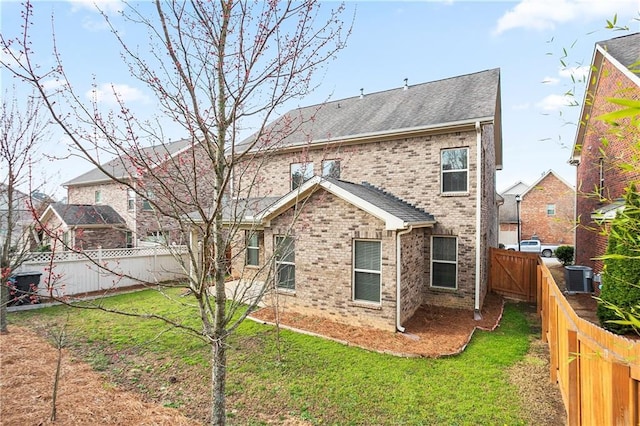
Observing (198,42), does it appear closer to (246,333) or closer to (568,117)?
(568,117)

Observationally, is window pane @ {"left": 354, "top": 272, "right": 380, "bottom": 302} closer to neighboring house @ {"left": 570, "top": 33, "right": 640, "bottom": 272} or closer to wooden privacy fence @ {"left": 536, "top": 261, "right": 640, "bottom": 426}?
wooden privacy fence @ {"left": 536, "top": 261, "right": 640, "bottom": 426}

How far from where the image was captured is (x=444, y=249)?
10.6m

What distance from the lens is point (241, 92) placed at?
336cm

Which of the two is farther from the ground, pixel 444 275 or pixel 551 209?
pixel 551 209

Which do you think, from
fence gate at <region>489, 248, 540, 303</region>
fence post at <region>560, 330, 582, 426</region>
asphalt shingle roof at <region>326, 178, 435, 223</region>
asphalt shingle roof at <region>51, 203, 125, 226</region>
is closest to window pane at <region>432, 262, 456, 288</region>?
asphalt shingle roof at <region>326, 178, 435, 223</region>

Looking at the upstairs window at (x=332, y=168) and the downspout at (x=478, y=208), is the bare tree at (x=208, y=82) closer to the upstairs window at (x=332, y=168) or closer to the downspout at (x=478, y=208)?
the downspout at (x=478, y=208)

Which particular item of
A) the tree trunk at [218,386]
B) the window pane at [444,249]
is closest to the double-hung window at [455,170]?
the window pane at [444,249]

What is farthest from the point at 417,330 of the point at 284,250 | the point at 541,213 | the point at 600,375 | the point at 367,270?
the point at 541,213

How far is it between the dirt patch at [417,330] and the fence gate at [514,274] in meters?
2.06

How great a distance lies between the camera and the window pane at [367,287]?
8.52 m

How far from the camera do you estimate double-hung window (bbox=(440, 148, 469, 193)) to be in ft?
33.1

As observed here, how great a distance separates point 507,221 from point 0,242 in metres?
37.5

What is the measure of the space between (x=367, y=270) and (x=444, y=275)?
341 centimetres

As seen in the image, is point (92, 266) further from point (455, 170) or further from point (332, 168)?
point (455, 170)
